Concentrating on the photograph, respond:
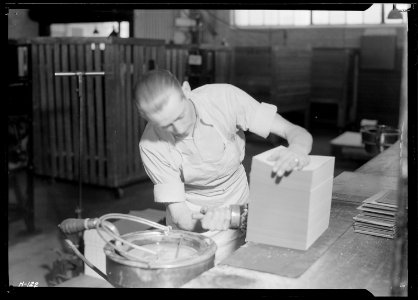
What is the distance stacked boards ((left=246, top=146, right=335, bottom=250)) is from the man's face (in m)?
0.32

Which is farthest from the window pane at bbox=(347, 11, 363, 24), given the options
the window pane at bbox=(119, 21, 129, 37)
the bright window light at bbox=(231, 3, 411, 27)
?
the window pane at bbox=(119, 21, 129, 37)

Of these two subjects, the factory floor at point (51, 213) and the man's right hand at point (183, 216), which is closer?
the man's right hand at point (183, 216)

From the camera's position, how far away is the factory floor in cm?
333

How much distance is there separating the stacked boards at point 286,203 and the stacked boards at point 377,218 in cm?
25

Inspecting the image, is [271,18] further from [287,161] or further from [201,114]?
[287,161]

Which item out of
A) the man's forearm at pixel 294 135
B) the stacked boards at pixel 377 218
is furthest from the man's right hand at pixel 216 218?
the stacked boards at pixel 377 218

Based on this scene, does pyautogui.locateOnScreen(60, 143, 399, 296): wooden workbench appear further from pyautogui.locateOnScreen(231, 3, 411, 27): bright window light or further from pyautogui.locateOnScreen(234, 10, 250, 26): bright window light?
pyautogui.locateOnScreen(234, 10, 250, 26): bright window light

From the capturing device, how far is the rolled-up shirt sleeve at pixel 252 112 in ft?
6.26

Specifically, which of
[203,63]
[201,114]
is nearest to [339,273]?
[201,114]

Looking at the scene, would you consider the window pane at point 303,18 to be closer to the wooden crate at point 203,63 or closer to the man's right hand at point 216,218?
the wooden crate at point 203,63

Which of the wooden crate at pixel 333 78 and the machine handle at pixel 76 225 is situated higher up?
the wooden crate at pixel 333 78
